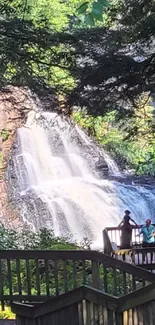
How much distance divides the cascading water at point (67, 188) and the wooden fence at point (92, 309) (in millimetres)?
10933

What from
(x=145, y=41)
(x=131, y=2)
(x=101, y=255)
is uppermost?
(x=131, y=2)

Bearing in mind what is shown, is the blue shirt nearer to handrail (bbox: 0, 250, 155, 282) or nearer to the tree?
the tree

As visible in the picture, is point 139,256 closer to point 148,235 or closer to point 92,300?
point 148,235

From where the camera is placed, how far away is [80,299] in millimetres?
3459

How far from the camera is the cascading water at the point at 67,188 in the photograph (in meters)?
16.5

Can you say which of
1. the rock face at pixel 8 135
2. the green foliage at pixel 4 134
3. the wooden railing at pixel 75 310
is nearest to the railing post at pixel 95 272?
the wooden railing at pixel 75 310

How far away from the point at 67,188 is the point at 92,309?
14589 millimetres

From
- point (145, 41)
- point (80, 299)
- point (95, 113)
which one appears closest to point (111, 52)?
point (145, 41)

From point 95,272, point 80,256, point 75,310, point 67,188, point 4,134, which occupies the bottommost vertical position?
point 75,310

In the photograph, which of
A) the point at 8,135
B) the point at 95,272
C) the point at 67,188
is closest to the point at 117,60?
the point at 95,272

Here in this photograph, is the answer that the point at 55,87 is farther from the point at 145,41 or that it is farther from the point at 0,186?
A: the point at 0,186

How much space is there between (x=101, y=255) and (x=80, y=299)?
1.71 meters

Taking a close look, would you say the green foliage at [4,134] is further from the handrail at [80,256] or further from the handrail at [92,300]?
the handrail at [92,300]

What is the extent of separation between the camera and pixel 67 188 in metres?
18.0
